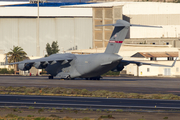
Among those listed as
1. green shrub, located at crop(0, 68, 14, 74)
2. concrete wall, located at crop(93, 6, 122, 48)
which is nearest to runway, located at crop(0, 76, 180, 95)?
green shrub, located at crop(0, 68, 14, 74)

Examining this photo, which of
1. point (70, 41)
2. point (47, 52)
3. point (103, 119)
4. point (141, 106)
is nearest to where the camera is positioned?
point (103, 119)

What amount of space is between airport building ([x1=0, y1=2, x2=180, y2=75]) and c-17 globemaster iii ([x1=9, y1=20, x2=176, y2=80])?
6961 centimetres

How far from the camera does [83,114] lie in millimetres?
22266

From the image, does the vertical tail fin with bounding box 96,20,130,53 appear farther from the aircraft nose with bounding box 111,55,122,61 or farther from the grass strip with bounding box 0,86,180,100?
the grass strip with bounding box 0,86,180,100

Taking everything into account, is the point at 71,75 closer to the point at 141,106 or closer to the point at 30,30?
the point at 141,106

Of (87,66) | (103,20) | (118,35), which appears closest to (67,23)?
(103,20)

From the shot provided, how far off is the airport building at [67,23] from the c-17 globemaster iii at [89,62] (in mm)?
69609

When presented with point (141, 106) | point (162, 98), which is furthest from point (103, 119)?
point (162, 98)

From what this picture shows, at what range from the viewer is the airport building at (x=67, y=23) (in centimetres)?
12850

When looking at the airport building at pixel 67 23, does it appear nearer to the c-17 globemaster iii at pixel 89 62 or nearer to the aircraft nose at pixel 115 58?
the c-17 globemaster iii at pixel 89 62

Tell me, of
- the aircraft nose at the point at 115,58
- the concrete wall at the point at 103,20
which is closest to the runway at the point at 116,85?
the aircraft nose at the point at 115,58

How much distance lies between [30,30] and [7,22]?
9264mm

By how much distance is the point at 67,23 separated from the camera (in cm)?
13088

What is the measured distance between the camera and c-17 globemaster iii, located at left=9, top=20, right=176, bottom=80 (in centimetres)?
5325
